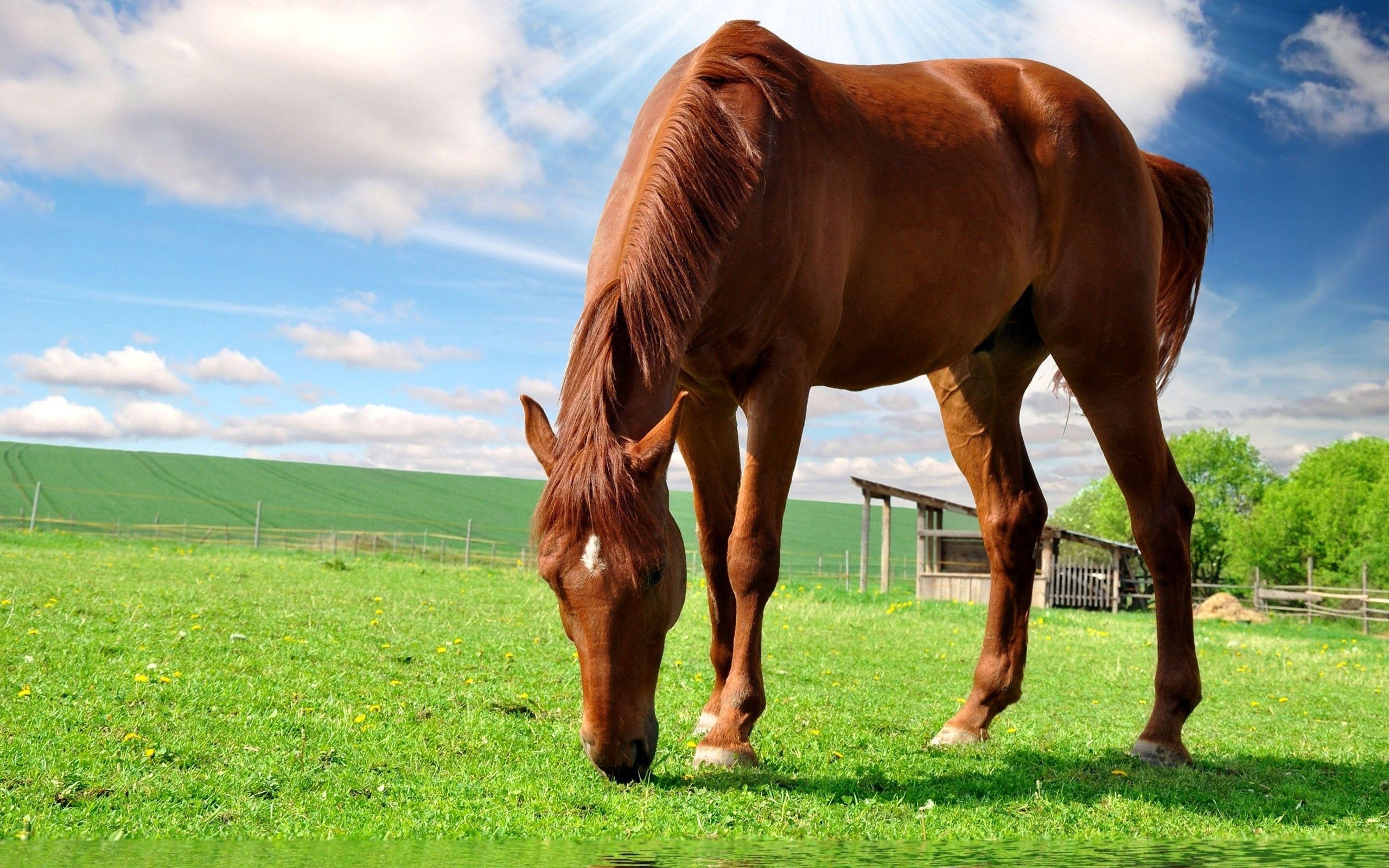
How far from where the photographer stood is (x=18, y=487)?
51.4 metres

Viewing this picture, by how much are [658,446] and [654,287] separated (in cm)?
69

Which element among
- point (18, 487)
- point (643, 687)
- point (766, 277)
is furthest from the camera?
point (18, 487)

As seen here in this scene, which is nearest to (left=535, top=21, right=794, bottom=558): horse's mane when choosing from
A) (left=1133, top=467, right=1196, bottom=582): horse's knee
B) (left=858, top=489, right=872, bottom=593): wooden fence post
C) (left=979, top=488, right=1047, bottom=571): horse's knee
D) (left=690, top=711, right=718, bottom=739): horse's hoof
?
(left=690, top=711, right=718, bottom=739): horse's hoof

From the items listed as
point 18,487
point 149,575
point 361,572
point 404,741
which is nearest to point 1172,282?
point 404,741

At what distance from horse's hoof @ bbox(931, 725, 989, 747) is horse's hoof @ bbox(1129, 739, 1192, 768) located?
0.76 m

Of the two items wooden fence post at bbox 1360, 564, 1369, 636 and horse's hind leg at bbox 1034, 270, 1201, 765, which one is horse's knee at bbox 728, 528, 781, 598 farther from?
wooden fence post at bbox 1360, 564, 1369, 636

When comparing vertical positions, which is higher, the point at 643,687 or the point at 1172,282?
the point at 1172,282

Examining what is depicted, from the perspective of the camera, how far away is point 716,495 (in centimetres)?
482

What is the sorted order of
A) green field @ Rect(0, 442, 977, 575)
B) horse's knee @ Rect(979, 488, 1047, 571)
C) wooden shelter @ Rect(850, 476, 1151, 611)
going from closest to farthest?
→ horse's knee @ Rect(979, 488, 1047, 571)
wooden shelter @ Rect(850, 476, 1151, 611)
green field @ Rect(0, 442, 977, 575)

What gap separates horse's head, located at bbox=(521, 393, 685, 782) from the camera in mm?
3246

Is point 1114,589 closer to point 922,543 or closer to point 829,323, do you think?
point 922,543

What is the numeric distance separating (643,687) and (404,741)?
179 cm

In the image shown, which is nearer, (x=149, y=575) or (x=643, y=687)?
(x=643, y=687)

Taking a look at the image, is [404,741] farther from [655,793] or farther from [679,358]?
[679,358]
